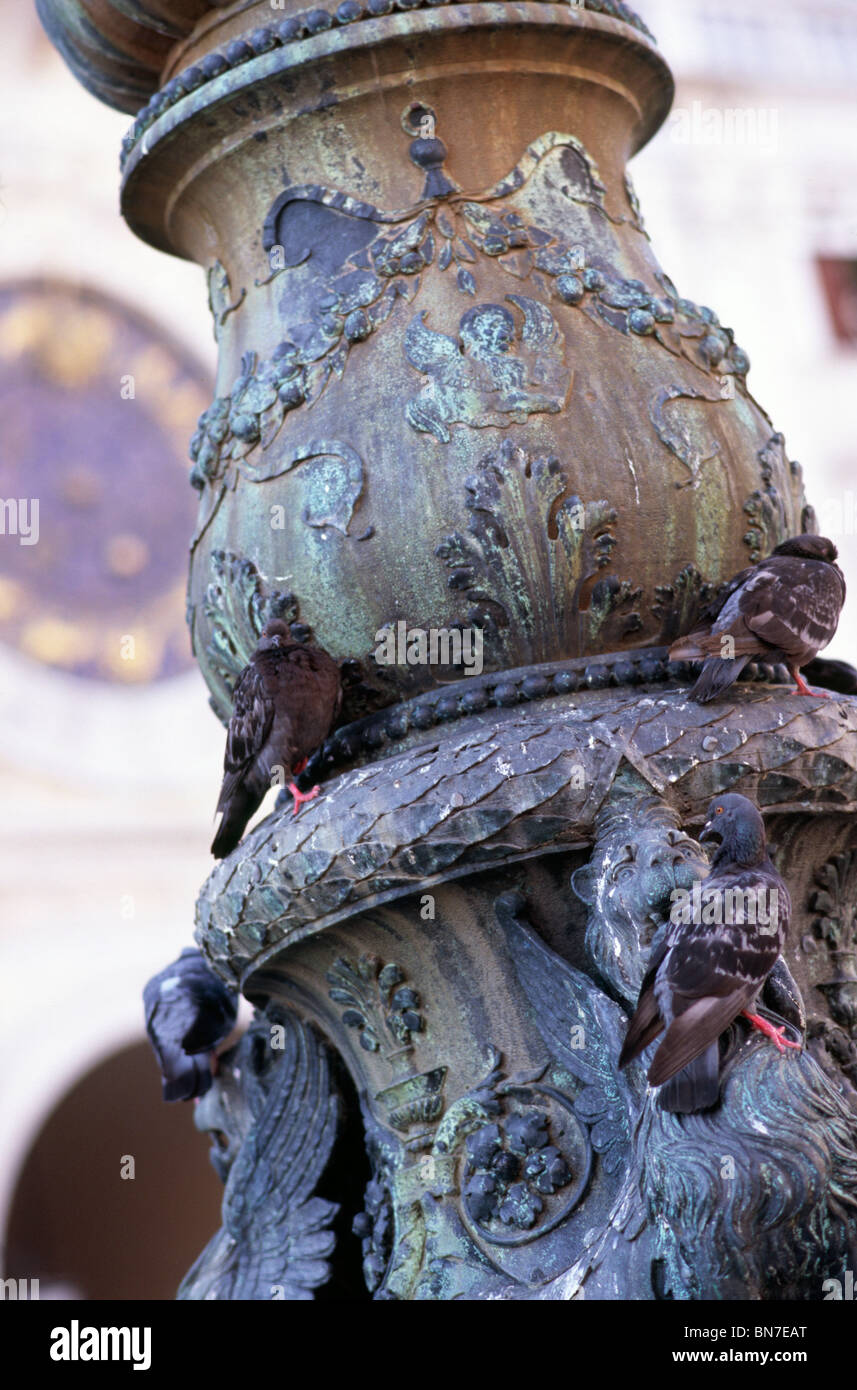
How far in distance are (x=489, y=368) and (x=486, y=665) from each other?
423 millimetres

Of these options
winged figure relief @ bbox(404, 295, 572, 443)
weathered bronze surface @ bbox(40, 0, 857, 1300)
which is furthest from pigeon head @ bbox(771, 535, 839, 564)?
winged figure relief @ bbox(404, 295, 572, 443)

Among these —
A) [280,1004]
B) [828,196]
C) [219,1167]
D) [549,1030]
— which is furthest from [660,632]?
[828,196]

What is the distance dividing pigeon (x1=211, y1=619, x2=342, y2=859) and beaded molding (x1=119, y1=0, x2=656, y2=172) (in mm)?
863

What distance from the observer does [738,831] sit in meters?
1.98

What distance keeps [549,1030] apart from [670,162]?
11.2 metres

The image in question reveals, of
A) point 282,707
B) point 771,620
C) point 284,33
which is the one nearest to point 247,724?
point 282,707

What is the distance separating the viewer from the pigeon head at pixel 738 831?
6.48ft

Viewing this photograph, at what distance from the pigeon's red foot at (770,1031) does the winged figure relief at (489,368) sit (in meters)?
0.90

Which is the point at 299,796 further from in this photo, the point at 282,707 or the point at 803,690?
the point at 803,690

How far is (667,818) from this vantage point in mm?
2131

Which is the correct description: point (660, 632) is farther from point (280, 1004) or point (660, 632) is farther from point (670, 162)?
point (670, 162)

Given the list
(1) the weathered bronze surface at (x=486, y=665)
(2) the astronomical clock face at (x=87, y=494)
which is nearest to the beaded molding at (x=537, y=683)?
(1) the weathered bronze surface at (x=486, y=665)

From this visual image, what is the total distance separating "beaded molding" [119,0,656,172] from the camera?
2480 millimetres

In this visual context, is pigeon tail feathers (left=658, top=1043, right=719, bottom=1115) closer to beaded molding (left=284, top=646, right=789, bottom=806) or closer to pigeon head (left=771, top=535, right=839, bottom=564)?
beaded molding (left=284, top=646, right=789, bottom=806)
